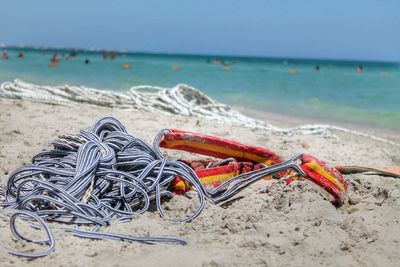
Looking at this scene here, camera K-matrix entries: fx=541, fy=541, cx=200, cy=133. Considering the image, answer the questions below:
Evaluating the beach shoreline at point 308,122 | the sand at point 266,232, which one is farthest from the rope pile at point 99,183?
the beach shoreline at point 308,122

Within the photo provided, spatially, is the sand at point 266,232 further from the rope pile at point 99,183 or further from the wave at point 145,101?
the wave at point 145,101

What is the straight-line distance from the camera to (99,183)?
3.50 meters

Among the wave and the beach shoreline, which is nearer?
the wave

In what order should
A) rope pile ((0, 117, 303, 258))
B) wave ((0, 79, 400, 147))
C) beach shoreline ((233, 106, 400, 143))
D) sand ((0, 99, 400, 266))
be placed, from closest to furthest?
1. sand ((0, 99, 400, 266))
2. rope pile ((0, 117, 303, 258))
3. wave ((0, 79, 400, 147))
4. beach shoreline ((233, 106, 400, 143))

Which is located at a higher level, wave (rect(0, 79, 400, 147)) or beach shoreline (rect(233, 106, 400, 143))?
wave (rect(0, 79, 400, 147))

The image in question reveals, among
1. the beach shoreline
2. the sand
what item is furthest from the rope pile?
the beach shoreline

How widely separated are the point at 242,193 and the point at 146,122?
284 centimetres

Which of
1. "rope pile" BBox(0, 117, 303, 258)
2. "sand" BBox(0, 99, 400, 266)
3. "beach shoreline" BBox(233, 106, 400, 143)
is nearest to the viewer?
→ "sand" BBox(0, 99, 400, 266)

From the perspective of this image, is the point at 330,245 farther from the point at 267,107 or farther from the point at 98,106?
the point at 267,107

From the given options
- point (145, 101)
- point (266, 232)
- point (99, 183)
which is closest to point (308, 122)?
point (145, 101)

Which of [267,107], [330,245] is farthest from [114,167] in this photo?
[267,107]

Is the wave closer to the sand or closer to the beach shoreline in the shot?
the beach shoreline

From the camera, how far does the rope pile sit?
3.22m

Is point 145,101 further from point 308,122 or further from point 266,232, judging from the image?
point 266,232
